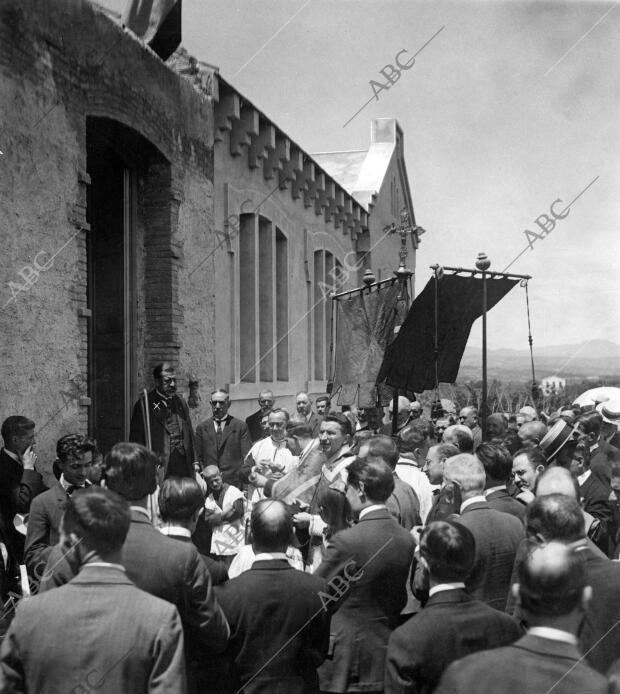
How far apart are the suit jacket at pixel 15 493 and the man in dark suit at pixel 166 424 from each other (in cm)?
292

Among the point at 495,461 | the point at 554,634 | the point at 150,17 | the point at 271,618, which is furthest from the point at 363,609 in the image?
the point at 150,17

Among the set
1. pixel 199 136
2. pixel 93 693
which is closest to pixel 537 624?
pixel 93 693

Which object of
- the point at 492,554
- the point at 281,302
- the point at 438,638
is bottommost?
the point at 438,638

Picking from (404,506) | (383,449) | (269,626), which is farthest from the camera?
(383,449)

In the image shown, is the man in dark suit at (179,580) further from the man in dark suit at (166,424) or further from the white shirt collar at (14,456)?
the man in dark suit at (166,424)

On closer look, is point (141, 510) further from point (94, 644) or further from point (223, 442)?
point (223, 442)

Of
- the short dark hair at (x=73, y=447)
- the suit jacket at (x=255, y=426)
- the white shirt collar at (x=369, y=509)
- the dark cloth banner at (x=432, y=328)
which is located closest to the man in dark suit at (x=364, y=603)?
the white shirt collar at (x=369, y=509)

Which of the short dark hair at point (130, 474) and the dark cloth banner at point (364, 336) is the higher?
the dark cloth banner at point (364, 336)

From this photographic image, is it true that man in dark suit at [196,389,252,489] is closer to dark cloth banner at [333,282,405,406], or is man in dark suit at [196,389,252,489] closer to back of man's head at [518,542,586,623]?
dark cloth banner at [333,282,405,406]

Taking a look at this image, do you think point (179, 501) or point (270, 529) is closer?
point (270, 529)

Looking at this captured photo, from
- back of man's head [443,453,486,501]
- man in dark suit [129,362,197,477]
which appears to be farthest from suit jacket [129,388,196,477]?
back of man's head [443,453,486,501]

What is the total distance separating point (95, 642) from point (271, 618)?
36.3 inches

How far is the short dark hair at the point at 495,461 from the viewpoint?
14.3ft

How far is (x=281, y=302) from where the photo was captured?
48.5 feet
